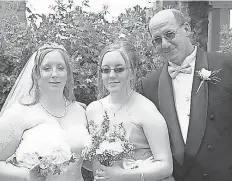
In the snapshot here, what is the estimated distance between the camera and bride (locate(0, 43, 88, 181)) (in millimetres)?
3865

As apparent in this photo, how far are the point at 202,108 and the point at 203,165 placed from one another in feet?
1.61

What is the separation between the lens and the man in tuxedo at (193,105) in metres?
4.10

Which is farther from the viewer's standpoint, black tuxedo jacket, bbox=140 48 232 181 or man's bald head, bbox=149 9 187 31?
man's bald head, bbox=149 9 187 31

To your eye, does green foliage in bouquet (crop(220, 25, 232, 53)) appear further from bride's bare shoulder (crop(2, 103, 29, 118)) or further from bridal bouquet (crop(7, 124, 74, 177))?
bridal bouquet (crop(7, 124, 74, 177))

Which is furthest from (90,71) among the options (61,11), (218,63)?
(218,63)

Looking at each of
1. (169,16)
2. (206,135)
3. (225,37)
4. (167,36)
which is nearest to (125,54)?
(167,36)

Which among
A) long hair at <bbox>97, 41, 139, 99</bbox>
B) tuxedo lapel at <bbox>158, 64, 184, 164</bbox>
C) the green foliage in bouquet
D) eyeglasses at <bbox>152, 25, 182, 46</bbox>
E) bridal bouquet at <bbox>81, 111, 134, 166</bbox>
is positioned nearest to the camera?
bridal bouquet at <bbox>81, 111, 134, 166</bbox>

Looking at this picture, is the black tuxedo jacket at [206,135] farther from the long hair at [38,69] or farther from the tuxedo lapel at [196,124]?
the long hair at [38,69]

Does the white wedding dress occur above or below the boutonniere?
below

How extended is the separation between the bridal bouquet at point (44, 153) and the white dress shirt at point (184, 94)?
3.50 ft

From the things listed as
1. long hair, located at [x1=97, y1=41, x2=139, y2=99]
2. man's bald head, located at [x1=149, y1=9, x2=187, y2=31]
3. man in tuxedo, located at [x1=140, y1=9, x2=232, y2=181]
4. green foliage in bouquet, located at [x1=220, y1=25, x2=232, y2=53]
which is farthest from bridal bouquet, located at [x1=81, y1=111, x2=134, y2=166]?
green foliage in bouquet, located at [x1=220, y1=25, x2=232, y2=53]

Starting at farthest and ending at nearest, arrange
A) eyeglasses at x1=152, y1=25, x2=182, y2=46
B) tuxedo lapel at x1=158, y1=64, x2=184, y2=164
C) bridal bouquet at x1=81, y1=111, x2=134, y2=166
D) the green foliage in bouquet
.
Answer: the green foliage in bouquet
eyeglasses at x1=152, y1=25, x2=182, y2=46
tuxedo lapel at x1=158, y1=64, x2=184, y2=164
bridal bouquet at x1=81, y1=111, x2=134, y2=166

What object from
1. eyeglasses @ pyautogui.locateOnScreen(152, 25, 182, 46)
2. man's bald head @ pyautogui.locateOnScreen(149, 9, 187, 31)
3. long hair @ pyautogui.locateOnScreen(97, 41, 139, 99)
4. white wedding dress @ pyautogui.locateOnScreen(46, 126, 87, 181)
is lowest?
white wedding dress @ pyautogui.locateOnScreen(46, 126, 87, 181)

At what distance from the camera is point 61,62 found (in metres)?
4.01
